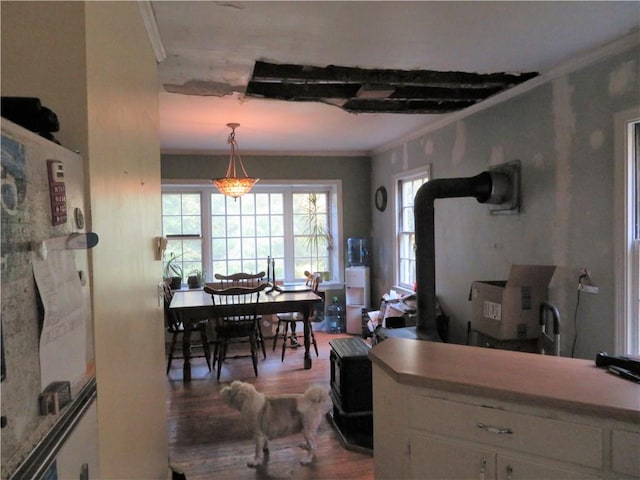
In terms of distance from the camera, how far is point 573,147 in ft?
8.77

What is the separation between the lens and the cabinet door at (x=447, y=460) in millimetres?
1521

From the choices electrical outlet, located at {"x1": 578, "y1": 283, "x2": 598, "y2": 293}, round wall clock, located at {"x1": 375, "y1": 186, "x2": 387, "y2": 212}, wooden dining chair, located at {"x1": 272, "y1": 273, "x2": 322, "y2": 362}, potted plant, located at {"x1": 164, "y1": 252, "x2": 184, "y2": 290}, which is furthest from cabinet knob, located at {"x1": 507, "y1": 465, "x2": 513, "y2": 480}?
potted plant, located at {"x1": 164, "y1": 252, "x2": 184, "y2": 290}

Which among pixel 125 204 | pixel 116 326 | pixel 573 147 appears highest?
pixel 573 147

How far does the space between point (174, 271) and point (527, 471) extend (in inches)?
202

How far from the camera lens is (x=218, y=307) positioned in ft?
13.9

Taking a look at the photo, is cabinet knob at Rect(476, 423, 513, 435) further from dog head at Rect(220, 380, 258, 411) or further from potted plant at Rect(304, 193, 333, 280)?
potted plant at Rect(304, 193, 333, 280)

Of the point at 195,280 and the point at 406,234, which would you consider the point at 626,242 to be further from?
the point at 195,280

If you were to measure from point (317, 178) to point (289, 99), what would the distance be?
9.71 ft

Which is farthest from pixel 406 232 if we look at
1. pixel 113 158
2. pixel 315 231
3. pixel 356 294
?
pixel 113 158

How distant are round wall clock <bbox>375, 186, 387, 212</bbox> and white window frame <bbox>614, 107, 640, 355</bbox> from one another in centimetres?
345

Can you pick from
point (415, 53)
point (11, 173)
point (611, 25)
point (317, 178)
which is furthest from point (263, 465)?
point (317, 178)

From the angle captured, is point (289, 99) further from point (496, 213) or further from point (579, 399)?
point (579, 399)

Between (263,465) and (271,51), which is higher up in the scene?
(271,51)

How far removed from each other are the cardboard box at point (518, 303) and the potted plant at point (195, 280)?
4.01 m
